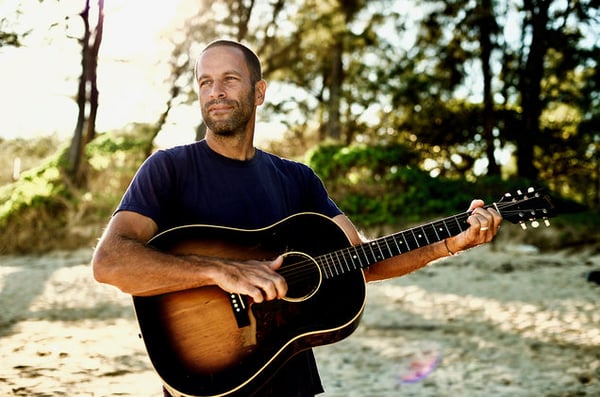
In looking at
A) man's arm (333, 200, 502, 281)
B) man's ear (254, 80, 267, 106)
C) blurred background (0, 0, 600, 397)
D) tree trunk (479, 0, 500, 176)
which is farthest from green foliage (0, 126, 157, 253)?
man's arm (333, 200, 502, 281)

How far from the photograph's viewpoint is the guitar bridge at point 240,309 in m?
2.17

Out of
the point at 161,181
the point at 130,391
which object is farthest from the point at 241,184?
the point at 130,391

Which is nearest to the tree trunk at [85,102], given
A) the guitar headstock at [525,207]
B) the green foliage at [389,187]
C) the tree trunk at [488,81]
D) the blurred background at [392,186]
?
the blurred background at [392,186]

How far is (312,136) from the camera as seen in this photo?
23.8 metres

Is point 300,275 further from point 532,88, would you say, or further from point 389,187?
point 532,88

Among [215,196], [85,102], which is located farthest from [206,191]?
[85,102]

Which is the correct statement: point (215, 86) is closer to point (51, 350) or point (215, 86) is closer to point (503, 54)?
point (51, 350)

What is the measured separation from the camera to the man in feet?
6.52

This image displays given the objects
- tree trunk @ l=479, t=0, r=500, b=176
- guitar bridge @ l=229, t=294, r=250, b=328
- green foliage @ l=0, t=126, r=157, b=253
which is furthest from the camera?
tree trunk @ l=479, t=0, r=500, b=176

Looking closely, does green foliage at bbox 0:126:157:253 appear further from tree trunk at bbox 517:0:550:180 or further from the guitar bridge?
A: tree trunk at bbox 517:0:550:180

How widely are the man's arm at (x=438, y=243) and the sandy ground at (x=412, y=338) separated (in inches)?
88.3

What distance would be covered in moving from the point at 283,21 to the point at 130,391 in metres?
15.8

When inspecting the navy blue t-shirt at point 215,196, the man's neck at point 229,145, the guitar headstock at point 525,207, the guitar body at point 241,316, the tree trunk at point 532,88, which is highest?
the tree trunk at point 532,88

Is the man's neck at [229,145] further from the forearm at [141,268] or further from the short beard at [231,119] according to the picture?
the forearm at [141,268]
